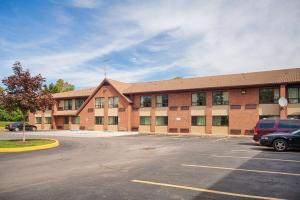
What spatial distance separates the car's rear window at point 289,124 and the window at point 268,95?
11.9m

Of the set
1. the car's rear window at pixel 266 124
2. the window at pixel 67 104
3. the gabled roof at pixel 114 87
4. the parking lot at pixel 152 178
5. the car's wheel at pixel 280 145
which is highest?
the gabled roof at pixel 114 87

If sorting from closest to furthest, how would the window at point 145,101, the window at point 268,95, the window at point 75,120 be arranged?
the window at point 268,95 < the window at point 145,101 < the window at point 75,120

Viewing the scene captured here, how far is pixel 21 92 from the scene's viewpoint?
20.3 metres

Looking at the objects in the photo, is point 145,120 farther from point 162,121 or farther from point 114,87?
point 114,87

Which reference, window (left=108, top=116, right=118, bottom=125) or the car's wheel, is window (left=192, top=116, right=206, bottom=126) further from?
the car's wheel

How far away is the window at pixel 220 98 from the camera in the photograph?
1288 inches

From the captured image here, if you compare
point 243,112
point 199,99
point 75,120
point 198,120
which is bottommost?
point 75,120

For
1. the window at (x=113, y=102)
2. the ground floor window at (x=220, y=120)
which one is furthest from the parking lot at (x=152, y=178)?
the window at (x=113, y=102)

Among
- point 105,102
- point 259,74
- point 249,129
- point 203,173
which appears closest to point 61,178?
point 203,173

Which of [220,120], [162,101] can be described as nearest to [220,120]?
[220,120]

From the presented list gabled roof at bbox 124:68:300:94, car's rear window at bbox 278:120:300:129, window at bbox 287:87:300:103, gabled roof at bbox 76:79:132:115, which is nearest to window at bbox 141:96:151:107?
gabled roof at bbox 124:68:300:94

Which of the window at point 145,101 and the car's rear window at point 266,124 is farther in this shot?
the window at point 145,101

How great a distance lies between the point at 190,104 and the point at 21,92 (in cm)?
2103

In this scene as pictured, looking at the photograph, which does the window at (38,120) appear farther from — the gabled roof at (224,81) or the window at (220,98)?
the window at (220,98)
